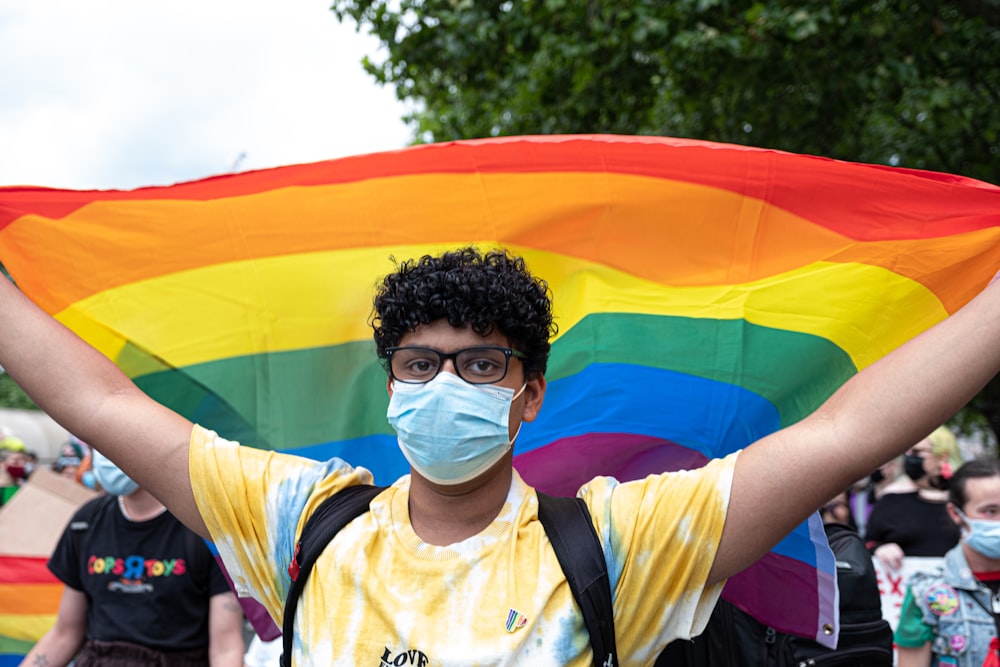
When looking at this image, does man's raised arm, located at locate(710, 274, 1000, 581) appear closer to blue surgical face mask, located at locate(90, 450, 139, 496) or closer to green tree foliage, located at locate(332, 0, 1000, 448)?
blue surgical face mask, located at locate(90, 450, 139, 496)

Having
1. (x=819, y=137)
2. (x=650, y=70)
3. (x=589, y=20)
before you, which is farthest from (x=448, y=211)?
(x=819, y=137)

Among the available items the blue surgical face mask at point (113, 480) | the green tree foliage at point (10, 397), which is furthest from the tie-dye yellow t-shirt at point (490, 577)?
the green tree foliage at point (10, 397)

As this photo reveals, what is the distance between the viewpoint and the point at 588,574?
1949mm

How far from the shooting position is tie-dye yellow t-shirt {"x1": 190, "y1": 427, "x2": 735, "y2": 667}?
1914 millimetres

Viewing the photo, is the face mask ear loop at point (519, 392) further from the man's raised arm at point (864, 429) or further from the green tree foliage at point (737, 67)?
the green tree foliage at point (737, 67)

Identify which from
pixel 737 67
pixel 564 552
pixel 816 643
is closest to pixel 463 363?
pixel 564 552

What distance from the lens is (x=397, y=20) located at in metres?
8.48

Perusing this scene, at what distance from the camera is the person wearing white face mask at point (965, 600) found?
3783 millimetres

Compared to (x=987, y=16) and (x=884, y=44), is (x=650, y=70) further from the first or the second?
(x=987, y=16)

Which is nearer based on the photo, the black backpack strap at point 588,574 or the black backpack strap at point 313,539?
the black backpack strap at point 588,574

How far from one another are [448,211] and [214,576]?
5.74 ft

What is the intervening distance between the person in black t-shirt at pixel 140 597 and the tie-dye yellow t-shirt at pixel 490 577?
1.68 meters

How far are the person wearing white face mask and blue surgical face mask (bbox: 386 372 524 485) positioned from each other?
102 inches

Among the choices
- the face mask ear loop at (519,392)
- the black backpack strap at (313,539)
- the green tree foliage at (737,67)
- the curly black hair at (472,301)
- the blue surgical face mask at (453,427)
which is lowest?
the black backpack strap at (313,539)
